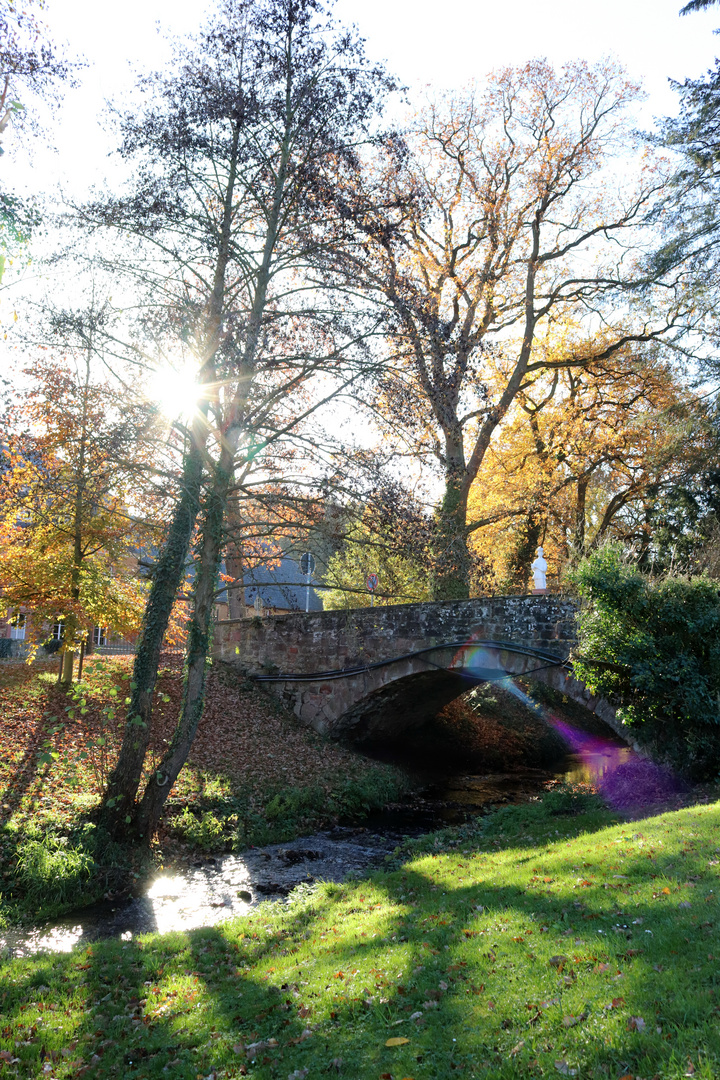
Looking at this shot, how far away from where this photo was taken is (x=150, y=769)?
35.2ft

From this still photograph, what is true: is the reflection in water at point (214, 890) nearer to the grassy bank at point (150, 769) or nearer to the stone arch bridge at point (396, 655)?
the grassy bank at point (150, 769)

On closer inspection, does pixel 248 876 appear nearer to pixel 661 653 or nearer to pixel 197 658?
pixel 197 658

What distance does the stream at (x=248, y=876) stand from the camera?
269 inches

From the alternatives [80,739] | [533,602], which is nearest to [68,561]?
[80,739]

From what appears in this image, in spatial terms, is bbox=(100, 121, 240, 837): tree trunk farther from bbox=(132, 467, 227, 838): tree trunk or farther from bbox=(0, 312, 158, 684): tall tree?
bbox=(0, 312, 158, 684): tall tree

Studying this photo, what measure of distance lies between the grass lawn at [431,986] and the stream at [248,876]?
0.91 metres

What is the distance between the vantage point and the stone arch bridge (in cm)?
1249

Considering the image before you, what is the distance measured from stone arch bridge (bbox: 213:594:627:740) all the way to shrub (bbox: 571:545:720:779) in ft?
3.60

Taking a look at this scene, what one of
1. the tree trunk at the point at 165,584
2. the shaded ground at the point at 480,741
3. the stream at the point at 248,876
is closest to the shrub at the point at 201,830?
the stream at the point at 248,876

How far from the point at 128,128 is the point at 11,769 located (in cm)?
850

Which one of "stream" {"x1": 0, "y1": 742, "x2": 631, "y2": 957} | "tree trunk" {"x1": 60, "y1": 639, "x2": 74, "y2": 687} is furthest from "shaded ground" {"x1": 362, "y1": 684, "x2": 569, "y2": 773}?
"tree trunk" {"x1": 60, "y1": 639, "x2": 74, "y2": 687}

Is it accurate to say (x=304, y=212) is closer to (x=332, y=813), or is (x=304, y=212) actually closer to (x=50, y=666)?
(x=332, y=813)

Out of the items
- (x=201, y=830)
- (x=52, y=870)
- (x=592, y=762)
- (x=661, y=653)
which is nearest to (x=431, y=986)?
(x=52, y=870)

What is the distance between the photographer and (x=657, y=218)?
13406mm
